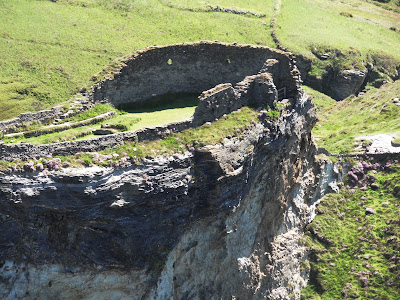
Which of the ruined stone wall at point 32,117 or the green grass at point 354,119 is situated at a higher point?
the ruined stone wall at point 32,117

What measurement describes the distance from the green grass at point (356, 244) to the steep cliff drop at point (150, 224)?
20.6ft

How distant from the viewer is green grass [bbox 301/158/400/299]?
34.6m

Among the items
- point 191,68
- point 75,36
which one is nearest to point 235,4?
point 75,36

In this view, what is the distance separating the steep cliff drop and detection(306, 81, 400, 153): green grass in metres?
15.8

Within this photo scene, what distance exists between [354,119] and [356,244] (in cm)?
1781

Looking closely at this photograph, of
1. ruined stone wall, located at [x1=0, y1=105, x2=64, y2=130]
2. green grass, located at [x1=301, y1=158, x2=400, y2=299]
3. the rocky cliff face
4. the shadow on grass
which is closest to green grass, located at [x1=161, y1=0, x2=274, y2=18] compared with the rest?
the shadow on grass

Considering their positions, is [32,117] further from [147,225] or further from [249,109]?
[249,109]

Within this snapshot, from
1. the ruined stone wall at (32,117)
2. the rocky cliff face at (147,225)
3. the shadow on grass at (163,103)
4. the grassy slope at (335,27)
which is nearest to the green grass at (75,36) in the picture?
the grassy slope at (335,27)

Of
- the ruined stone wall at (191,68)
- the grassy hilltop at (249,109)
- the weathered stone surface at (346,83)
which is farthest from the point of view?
the weathered stone surface at (346,83)

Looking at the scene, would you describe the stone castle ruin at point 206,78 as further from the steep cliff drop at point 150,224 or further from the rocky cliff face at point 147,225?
the rocky cliff face at point 147,225

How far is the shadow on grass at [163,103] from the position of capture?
33375 mm

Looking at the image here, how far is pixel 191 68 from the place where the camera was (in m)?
35.3

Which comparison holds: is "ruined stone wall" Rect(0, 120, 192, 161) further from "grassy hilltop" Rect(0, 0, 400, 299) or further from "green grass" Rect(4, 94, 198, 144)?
"green grass" Rect(4, 94, 198, 144)

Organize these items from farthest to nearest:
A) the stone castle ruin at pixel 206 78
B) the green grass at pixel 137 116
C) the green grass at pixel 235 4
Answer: the green grass at pixel 235 4
the stone castle ruin at pixel 206 78
the green grass at pixel 137 116
